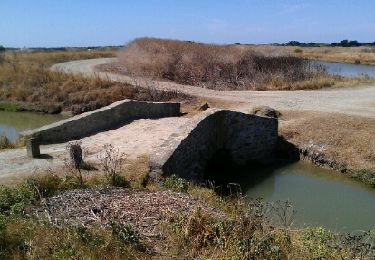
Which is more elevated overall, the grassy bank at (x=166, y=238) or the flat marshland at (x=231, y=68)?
the flat marshland at (x=231, y=68)

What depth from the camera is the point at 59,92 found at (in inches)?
1004

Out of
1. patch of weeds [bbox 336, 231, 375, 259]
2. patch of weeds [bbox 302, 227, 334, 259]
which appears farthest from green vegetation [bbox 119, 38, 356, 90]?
patch of weeds [bbox 336, 231, 375, 259]

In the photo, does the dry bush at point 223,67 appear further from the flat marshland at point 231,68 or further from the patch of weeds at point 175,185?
the patch of weeds at point 175,185

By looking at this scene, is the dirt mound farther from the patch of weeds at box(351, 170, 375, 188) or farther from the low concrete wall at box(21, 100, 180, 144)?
the patch of weeds at box(351, 170, 375, 188)

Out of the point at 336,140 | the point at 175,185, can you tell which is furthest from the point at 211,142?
the point at 175,185

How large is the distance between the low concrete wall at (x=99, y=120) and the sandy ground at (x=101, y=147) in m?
0.43

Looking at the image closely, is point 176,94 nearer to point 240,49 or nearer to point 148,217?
point 240,49

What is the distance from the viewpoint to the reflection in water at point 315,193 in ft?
34.0

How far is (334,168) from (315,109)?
14.9 feet

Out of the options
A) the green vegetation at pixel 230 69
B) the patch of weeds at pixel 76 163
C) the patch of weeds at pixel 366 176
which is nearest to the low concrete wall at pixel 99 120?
the patch of weeds at pixel 76 163

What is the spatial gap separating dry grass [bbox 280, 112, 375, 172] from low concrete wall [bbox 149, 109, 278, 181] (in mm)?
1100

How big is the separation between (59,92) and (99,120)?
11.8 meters

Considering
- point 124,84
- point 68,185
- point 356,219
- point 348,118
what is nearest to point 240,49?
point 124,84

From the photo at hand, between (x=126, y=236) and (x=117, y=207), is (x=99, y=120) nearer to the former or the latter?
(x=117, y=207)
